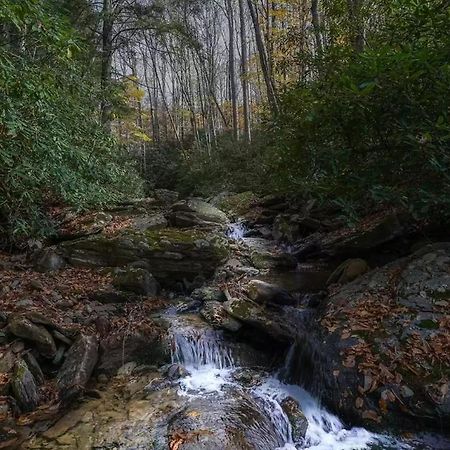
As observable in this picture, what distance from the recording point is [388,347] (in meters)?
4.55

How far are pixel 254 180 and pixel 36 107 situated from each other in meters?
11.5

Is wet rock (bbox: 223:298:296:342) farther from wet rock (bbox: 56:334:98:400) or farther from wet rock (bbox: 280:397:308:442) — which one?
wet rock (bbox: 56:334:98:400)

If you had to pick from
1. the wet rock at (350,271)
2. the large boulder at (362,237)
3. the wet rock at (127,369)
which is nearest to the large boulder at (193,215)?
the large boulder at (362,237)

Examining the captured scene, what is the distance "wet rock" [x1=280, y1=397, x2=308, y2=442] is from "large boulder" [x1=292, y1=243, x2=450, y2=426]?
1.11ft

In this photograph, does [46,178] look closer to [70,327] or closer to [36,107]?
[36,107]

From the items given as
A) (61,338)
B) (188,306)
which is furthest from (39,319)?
(188,306)

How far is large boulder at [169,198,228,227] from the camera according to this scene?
33.6 ft

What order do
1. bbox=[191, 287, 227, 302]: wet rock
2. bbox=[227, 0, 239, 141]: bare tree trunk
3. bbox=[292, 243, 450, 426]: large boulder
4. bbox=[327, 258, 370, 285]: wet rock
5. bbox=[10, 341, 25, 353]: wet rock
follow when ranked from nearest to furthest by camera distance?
bbox=[292, 243, 450, 426]: large boulder → bbox=[10, 341, 25, 353]: wet rock → bbox=[327, 258, 370, 285]: wet rock → bbox=[191, 287, 227, 302]: wet rock → bbox=[227, 0, 239, 141]: bare tree trunk

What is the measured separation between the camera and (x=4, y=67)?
4258 mm

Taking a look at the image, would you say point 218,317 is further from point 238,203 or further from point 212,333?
point 238,203

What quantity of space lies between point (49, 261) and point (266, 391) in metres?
4.82

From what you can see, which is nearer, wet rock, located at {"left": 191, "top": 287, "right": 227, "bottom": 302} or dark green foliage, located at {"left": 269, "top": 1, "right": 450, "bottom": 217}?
dark green foliage, located at {"left": 269, "top": 1, "right": 450, "bottom": 217}

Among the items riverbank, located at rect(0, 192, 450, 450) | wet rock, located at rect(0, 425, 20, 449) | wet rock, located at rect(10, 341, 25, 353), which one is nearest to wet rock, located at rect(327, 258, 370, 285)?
riverbank, located at rect(0, 192, 450, 450)

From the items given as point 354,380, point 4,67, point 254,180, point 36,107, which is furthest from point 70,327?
point 254,180
